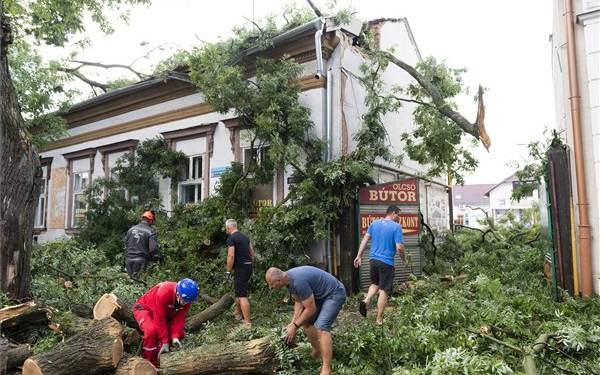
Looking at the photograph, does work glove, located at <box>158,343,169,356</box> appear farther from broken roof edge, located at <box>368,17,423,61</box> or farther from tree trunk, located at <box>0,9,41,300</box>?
broken roof edge, located at <box>368,17,423,61</box>

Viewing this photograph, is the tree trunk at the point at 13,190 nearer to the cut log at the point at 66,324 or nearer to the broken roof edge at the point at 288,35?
the cut log at the point at 66,324

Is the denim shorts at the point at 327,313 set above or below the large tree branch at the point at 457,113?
below

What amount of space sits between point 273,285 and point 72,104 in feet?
44.1

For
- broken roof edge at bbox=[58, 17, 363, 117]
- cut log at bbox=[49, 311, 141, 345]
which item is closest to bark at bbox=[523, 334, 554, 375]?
cut log at bbox=[49, 311, 141, 345]

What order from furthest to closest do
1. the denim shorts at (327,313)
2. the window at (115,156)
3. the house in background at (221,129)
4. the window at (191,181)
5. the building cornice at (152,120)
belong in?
the window at (115,156), the window at (191,181), the building cornice at (152,120), the house in background at (221,129), the denim shorts at (327,313)

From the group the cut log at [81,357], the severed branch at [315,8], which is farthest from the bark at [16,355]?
the severed branch at [315,8]

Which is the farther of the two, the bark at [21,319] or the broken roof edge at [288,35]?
the broken roof edge at [288,35]

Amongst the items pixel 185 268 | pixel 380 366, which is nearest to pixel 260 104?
pixel 185 268

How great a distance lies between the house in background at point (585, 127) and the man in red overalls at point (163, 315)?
5435 mm

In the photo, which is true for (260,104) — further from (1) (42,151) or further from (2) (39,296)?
(1) (42,151)

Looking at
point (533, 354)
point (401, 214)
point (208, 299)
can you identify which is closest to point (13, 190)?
point (208, 299)

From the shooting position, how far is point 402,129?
12.9 m

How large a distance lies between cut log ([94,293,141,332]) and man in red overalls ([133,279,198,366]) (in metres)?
0.30

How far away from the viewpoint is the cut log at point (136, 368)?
4.15 meters
